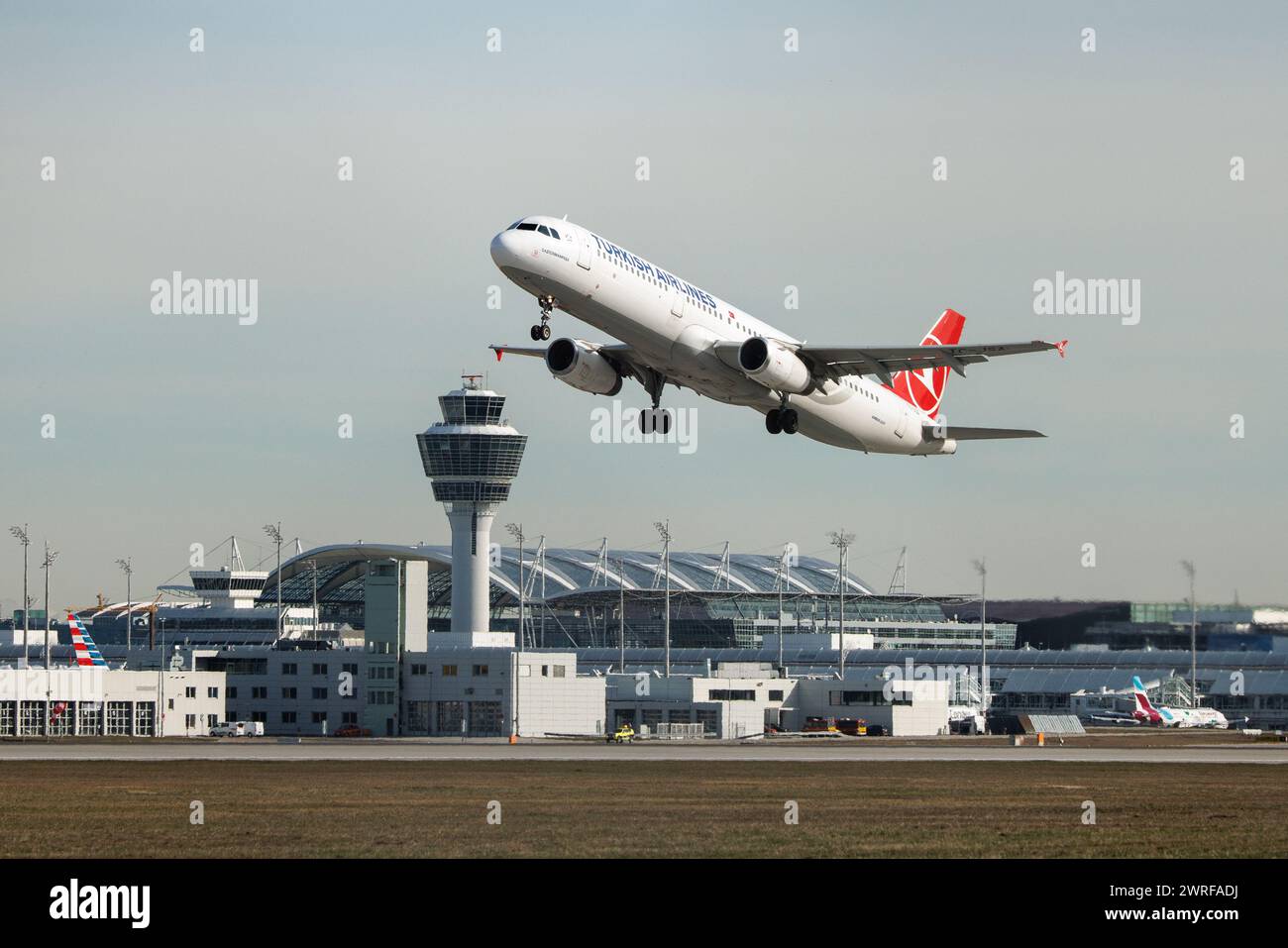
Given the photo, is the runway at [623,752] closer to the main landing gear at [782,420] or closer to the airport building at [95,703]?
the main landing gear at [782,420]

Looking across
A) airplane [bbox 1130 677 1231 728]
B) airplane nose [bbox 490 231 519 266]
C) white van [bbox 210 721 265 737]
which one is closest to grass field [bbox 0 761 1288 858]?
airplane nose [bbox 490 231 519 266]

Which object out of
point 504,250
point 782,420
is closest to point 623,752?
point 782,420

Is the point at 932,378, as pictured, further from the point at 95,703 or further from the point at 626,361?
the point at 95,703

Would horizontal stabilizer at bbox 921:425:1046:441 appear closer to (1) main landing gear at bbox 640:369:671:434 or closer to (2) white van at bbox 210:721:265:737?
(1) main landing gear at bbox 640:369:671:434

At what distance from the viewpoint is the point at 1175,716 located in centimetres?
15350

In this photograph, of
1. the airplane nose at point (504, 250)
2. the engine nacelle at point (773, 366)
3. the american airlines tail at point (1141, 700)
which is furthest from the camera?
the american airlines tail at point (1141, 700)

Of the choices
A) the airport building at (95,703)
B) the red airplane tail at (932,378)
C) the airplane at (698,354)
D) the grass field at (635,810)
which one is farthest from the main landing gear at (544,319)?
the airport building at (95,703)

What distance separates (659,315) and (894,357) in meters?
11.1

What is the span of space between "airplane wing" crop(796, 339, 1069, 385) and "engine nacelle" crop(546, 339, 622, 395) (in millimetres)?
7376

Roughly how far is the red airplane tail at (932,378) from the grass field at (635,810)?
18886mm

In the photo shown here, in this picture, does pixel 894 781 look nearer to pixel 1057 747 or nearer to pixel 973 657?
pixel 1057 747

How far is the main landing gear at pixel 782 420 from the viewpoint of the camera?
6556cm
